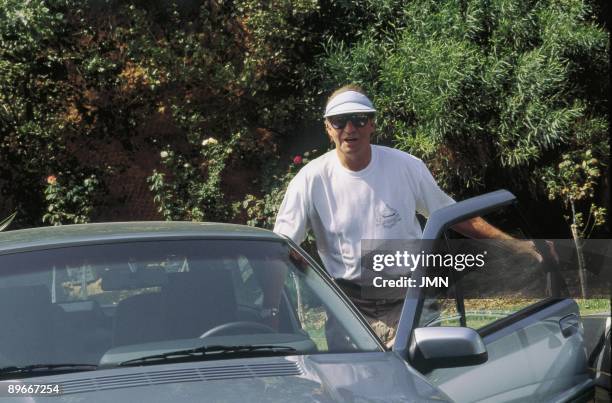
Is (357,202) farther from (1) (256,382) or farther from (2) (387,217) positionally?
(1) (256,382)

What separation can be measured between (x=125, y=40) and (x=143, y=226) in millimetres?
7980

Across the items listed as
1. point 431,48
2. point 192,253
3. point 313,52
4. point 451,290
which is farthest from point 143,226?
point 313,52

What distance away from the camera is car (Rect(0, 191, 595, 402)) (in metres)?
3.46

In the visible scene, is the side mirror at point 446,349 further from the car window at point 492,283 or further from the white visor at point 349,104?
the white visor at point 349,104

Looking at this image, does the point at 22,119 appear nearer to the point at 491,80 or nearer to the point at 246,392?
the point at 491,80

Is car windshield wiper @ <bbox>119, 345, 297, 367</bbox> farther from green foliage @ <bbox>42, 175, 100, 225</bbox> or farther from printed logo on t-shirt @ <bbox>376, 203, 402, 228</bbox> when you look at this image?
green foliage @ <bbox>42, 175, 100, 225</bbox>

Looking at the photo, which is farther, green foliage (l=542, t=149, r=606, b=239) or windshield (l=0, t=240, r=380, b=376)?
green foliage (l=542, t=149, r=606, b=239)

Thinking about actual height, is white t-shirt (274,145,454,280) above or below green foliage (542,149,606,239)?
below

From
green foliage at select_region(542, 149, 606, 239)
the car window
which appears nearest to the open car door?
the car window

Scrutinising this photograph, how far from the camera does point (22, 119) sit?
12.1m

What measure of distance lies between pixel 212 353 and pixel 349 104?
2.29 m

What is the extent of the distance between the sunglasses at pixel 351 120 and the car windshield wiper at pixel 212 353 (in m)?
1.99

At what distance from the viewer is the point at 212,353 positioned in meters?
3.73

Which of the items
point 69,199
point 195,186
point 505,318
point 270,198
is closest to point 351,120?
point 505,318
